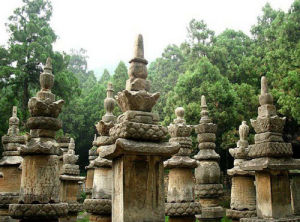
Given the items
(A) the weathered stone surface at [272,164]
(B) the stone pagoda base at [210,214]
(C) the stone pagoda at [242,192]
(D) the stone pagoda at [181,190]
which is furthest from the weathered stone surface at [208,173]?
(A) the weathered stone surface at [272,164]

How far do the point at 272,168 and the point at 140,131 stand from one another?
2.85 metres

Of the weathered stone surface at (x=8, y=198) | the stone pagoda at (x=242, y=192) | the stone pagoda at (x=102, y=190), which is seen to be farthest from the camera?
the weathered stone surface at (x=8, y=198)

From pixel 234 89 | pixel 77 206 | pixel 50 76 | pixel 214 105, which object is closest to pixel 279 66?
pixel 234 89

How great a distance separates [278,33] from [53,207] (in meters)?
22.0

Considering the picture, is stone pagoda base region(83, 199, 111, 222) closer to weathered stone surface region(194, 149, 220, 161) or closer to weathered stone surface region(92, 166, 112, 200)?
weathered stone surface region(92, 166, 112, 200)

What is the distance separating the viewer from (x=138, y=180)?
15.6 feet

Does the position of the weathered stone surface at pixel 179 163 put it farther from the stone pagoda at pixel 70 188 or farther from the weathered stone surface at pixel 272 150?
the stone pagoda at pixel 70 188

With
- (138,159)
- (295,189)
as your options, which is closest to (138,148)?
(138,159)

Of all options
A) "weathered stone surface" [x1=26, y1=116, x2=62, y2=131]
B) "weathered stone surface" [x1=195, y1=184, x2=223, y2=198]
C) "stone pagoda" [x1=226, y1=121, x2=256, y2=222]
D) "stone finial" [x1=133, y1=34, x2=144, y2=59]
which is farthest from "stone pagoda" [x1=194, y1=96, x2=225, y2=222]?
"stone finial" [x1=133, y1=34, x2=144, y2=59]

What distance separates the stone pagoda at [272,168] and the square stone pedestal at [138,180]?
2305mm

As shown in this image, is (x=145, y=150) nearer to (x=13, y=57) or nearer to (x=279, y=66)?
(x=279, y=66)

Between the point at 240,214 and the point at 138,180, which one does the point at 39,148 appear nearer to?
the point at 138,180

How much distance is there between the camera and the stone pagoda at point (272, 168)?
6.07 metres

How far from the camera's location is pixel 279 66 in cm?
2050
